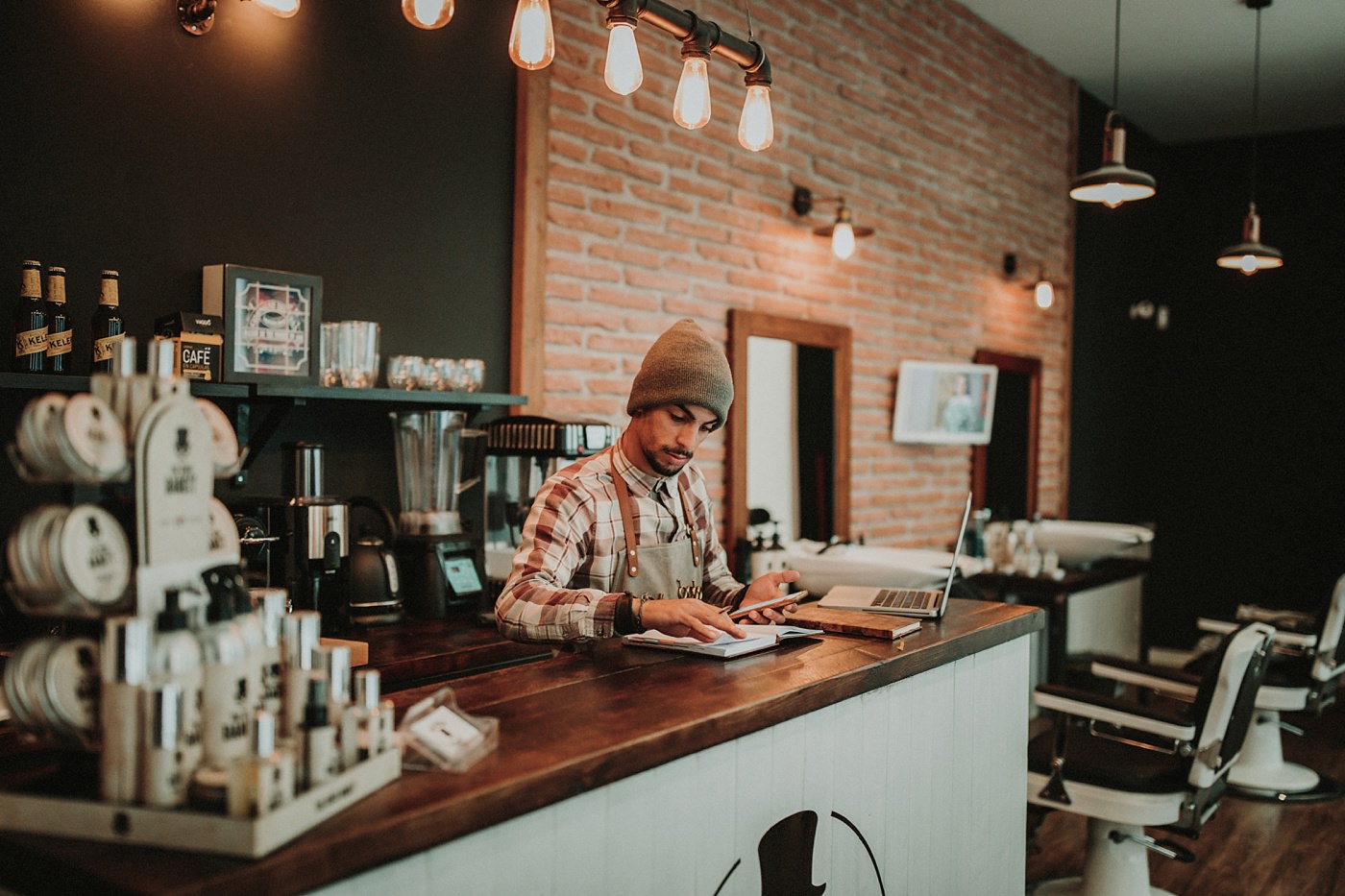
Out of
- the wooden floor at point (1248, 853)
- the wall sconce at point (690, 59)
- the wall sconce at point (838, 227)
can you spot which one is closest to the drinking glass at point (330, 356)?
the wall sconce at point (690, 59)

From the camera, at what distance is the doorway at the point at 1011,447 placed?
6016 millimetres

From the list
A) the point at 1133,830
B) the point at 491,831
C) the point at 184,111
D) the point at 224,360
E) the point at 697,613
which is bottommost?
the point at 1133,830

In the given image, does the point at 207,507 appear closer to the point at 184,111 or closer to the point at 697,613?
the point at 697,613

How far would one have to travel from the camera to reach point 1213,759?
2852 mm

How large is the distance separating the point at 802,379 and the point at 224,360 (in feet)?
8.78

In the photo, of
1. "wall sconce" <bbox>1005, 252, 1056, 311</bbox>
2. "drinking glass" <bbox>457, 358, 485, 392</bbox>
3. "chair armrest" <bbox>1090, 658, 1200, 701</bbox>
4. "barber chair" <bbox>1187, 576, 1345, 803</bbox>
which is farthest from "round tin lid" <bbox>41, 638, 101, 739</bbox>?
"wall sconce" <bbox>1005, 252, 1056, 311</bbox>

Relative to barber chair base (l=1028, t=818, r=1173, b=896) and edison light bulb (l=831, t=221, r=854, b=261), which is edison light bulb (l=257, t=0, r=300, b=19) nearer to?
edison light bulb (l=831, t=221, r=854, b=261)

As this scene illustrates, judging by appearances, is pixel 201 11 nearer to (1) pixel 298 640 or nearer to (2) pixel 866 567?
(1) pixel 298 640

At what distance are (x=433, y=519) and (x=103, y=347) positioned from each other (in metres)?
0.92

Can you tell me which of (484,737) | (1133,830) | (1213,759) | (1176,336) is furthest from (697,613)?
(1176,336)

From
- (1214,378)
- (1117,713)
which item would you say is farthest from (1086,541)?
(1214,378)

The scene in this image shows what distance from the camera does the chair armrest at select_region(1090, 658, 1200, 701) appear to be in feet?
11.6

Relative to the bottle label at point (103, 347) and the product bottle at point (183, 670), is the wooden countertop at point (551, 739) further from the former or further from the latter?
the bottle label at point (103, 347)

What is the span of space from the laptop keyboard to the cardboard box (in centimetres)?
164
